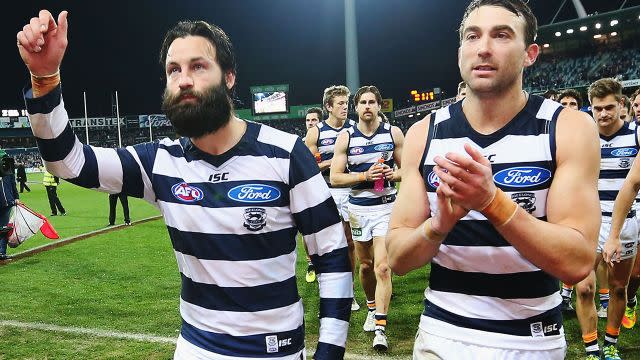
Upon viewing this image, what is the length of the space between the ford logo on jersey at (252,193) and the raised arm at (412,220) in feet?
1.82

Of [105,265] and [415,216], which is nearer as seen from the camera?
[415,216]

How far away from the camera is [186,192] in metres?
2.49

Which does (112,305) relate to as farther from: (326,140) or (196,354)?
(196,354)

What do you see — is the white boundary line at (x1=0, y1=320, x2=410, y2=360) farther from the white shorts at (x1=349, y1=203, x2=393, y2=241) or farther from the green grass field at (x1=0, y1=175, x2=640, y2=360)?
the white shorts at (x1=349, y1=203, x2=393, y2=241)

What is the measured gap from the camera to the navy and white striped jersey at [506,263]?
83.4 inches

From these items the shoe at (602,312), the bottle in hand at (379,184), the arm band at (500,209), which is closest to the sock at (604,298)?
the shoe at (602,312)

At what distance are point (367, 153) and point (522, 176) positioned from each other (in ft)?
14.7

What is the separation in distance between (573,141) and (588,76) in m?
45.7

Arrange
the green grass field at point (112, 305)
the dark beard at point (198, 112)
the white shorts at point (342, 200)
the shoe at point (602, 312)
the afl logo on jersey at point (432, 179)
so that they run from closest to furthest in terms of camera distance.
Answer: the afl logo on jersey at point (432, 179)
the dark beard at point (198, 112)
the green grass field at point (112, 305)
the shoe at point (602, 312)
the white shorts at point (342, 200)

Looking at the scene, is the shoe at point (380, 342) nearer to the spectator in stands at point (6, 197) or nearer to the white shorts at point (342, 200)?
the white shorts at point (342, 200)

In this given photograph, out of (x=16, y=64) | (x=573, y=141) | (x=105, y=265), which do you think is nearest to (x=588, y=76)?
(x=105, y=265)

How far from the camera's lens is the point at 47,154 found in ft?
7.36

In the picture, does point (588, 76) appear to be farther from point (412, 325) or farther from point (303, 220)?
point (303, 220)

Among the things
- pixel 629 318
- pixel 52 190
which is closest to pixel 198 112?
pixel 629 318
